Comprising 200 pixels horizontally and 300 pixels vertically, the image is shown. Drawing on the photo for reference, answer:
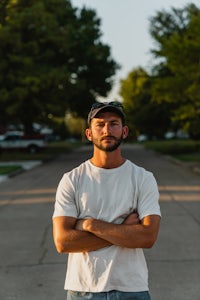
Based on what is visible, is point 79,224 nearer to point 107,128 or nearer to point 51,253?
point 107,128

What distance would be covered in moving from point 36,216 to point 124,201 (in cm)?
831

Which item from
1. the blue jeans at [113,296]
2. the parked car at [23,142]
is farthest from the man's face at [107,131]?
the parked car at [23,142]

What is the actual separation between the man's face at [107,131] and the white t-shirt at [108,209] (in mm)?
122

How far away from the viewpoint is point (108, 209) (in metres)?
2.65

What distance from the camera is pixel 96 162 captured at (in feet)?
8.96

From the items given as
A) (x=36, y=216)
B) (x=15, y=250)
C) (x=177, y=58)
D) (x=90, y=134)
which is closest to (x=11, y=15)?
(x=177, y=58)

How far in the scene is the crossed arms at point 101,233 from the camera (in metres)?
2.60

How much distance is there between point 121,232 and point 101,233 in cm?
10

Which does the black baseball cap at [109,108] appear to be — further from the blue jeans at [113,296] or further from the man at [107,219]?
the blue jeans at [113,296]

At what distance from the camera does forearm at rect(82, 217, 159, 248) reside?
259cm

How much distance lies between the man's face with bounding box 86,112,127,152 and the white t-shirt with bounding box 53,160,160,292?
12cm

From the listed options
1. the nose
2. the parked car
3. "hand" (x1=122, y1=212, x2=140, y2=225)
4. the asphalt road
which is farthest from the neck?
the parked car

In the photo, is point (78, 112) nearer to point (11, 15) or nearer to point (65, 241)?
point (11, 15)

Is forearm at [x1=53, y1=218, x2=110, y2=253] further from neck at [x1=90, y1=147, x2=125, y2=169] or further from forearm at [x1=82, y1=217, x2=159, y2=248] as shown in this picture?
neck at [x1=90, y1=147, x2=125, y2=169]
